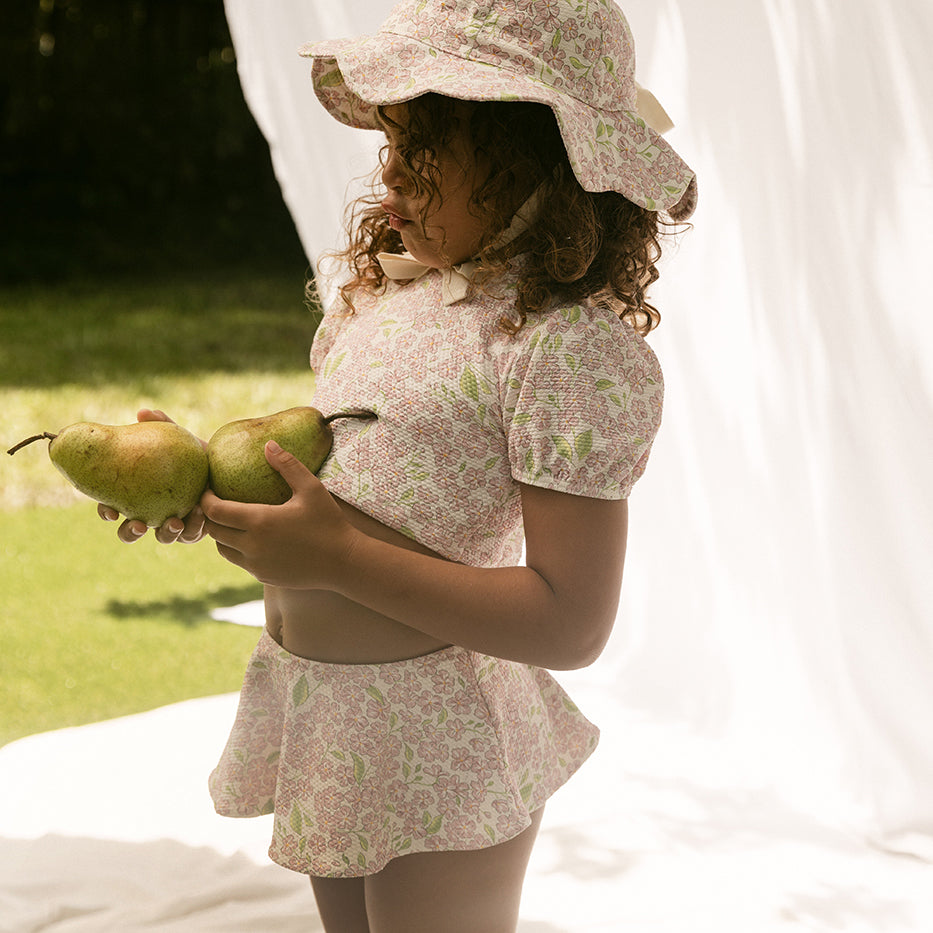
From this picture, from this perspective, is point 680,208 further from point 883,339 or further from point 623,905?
point 623,905

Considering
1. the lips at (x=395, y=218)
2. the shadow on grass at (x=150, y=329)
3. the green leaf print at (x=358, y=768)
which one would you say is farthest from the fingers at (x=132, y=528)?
the shadow on grass at (x=150, y=329)

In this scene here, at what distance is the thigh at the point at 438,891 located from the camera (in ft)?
4.96

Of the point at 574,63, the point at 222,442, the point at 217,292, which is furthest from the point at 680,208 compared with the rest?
the point at 217,292

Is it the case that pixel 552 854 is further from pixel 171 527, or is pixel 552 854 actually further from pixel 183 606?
pixel 183 606

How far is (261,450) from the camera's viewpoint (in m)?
1.42

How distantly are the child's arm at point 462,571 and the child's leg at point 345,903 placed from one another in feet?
1.62

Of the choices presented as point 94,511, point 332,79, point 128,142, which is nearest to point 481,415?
point 332,79

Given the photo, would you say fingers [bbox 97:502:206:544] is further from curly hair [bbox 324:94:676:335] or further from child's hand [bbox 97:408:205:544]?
curly hair [bbox 324:94:676:335]

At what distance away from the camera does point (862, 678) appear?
295 cm

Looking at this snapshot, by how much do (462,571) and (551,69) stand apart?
0.58 meters

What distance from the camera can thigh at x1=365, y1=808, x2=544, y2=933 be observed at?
4.96 ft

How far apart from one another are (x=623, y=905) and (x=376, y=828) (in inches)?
50.8

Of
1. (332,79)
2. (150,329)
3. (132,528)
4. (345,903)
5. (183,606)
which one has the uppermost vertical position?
(332,79)

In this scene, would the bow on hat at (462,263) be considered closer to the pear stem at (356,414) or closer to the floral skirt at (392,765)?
the pear stem at (356,414)
